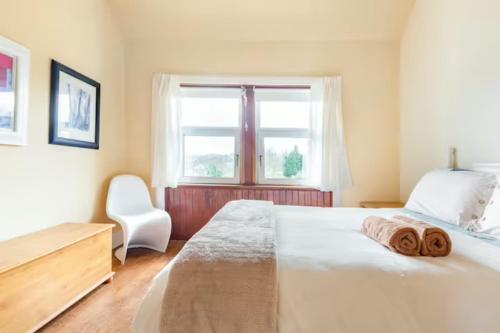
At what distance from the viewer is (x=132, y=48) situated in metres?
3.43

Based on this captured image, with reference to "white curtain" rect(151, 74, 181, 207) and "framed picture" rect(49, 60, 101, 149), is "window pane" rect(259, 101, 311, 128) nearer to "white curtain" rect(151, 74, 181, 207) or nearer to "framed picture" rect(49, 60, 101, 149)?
"white curtain" rect(151, 74, 181, 207)

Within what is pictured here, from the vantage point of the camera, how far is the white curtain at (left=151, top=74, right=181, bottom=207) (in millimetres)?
3294

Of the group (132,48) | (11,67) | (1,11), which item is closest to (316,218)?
(11,67)

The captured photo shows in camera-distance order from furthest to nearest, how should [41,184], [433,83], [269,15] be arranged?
[269,15], [433,83], [41,184]

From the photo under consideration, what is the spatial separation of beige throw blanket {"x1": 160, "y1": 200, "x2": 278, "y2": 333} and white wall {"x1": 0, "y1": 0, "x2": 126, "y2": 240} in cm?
171

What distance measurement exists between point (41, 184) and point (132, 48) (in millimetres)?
2023

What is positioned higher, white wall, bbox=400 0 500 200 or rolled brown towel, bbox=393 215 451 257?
white wall, bbox=400 0 500 200

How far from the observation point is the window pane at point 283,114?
3.41m

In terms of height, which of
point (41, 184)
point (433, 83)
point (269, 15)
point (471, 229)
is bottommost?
point (471, 229)

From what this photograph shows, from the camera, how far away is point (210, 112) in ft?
11.4

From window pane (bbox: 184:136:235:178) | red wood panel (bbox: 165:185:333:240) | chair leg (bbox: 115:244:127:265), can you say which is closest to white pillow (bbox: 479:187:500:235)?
red wood panel (bbox: 165:185:333:240)

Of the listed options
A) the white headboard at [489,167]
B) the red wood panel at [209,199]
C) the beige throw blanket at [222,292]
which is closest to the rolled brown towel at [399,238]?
the beige throw blanket at [222,292]

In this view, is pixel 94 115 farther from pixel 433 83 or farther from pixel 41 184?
pixel 433 83

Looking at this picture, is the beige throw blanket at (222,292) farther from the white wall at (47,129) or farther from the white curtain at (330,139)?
the white curtain at (330,139)
